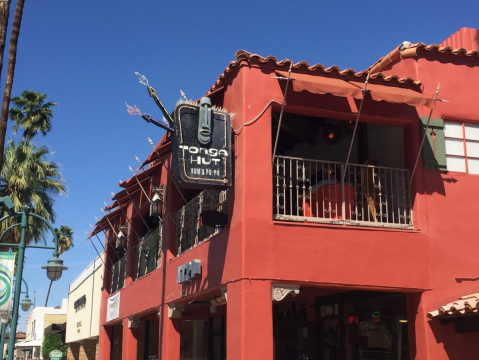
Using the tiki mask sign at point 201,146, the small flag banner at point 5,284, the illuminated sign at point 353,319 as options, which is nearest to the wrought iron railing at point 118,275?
the small flag banner at point 5,284

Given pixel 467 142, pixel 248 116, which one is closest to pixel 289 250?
pixel 248 116

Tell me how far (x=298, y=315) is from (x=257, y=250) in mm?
5249

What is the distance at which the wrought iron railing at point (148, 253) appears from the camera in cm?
1529

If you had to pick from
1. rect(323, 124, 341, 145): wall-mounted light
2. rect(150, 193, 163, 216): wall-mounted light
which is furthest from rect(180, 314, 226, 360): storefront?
rect(323, 124, 341, 145): wall-mounted light

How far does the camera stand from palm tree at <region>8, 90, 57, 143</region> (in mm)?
27750

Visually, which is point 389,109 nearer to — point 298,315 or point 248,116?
point 248,116

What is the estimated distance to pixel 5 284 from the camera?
1296cm

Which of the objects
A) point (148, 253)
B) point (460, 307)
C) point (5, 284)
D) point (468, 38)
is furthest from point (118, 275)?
point (460, 307)

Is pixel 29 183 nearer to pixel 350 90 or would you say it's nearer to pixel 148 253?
pixel 148 253

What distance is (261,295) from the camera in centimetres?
930

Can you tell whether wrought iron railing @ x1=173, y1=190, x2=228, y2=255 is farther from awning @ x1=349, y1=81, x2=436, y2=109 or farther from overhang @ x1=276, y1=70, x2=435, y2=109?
awning @ x1=349, y1=81, x2=436, y2=109

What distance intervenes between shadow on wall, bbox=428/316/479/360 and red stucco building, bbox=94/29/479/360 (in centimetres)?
2

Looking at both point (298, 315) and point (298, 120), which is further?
point (298, 315)

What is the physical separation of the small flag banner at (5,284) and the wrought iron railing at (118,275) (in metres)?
6.07
